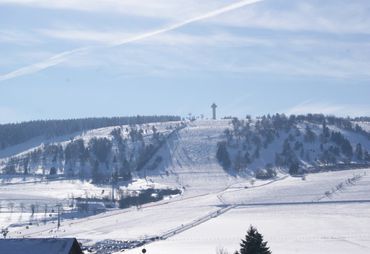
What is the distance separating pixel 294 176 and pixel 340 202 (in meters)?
53.1

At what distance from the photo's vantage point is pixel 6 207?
138 metres

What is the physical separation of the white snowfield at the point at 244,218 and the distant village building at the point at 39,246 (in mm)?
29466

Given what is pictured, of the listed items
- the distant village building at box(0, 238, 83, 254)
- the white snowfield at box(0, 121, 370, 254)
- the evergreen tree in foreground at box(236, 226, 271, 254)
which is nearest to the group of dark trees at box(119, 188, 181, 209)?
the white snowfield at box(0, 121, 370, 254)

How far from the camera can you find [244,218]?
9869cm

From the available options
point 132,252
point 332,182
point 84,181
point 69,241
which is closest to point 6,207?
point 84,181

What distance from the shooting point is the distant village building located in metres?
34.7

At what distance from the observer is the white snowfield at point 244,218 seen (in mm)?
72875

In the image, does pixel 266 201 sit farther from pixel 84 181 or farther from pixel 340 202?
pixel 84 181

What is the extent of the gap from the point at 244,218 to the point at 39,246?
6551cm

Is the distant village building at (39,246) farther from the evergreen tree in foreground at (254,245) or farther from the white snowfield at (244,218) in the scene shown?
the white snowfield at (244,218)

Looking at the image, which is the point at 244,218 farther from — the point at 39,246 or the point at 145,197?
the point at 39,246

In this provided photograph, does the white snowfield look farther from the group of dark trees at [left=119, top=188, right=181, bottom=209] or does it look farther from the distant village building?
the distant village building

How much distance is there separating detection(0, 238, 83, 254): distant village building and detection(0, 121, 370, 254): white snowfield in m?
29.5

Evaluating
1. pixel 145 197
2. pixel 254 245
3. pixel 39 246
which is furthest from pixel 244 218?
pixel 254 245
